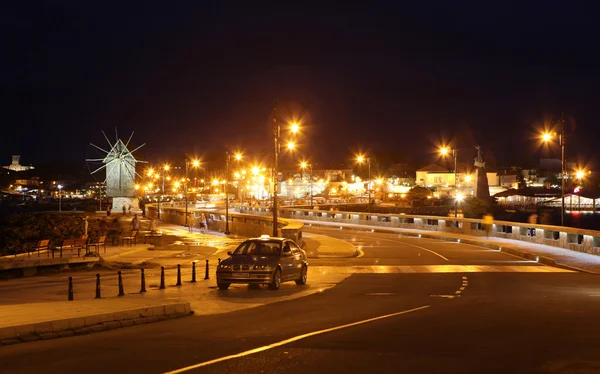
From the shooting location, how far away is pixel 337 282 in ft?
76.6

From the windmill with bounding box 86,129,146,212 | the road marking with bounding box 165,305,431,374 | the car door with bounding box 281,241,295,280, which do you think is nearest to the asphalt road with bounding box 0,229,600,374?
the road marking with bounding box 165,305,431,374

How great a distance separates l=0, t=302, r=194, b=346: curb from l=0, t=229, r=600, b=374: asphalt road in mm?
378

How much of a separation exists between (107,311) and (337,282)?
10395 millimetres

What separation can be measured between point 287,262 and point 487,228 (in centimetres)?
3027

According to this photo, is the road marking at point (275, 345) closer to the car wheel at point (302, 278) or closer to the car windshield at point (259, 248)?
the car windshield at point (259, 248)

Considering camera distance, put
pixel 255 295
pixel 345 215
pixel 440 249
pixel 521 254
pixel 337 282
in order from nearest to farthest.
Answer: pixel 255 295 → pixel 337 282 → pixel 521 254 → pixel 440 249 → pixel 345 215

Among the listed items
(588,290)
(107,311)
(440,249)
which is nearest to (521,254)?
(440,249)

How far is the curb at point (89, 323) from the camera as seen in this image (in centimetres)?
1205

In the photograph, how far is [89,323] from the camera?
13.5 m

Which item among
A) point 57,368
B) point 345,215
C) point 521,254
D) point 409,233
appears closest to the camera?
point 57,368

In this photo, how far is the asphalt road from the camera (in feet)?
32.2

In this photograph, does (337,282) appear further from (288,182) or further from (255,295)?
(288,182)

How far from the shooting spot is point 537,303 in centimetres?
1723

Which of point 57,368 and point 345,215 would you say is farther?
point 345,215
